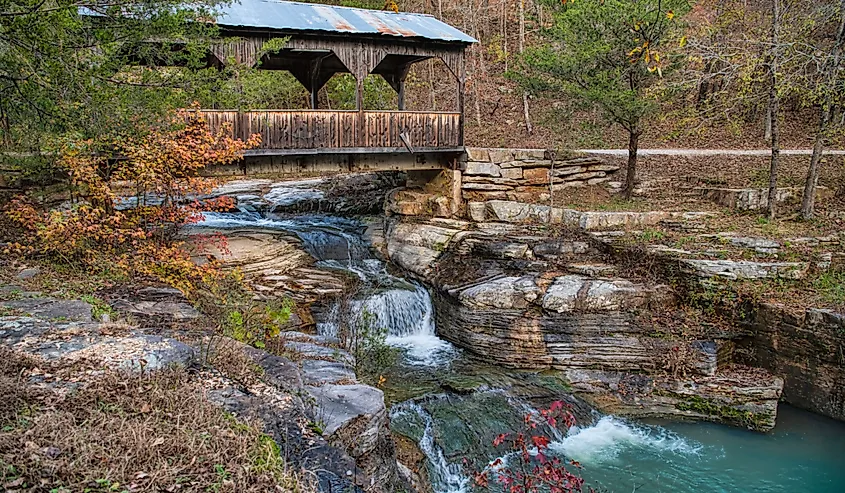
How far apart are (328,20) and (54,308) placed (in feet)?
32.5

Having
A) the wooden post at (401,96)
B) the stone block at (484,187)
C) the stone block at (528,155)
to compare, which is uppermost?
the wooden post at (401,96)

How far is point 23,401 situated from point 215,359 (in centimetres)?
160

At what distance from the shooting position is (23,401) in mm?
3973

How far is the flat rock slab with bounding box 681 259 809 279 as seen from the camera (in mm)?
11039

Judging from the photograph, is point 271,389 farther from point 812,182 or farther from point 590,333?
point 812,182

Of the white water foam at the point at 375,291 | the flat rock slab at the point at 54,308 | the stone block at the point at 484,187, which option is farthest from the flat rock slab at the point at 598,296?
the flat rock slab at the point at 54,308

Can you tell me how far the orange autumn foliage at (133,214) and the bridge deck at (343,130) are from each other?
2991 mm

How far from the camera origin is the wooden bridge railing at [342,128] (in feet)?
42.7

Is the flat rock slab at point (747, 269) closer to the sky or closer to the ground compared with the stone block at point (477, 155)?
closer to the ground

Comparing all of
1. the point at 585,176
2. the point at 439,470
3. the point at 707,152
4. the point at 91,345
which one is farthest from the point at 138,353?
the point at 707,152

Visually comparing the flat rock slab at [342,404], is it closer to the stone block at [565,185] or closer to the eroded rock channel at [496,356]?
the eroded rock channel at [496,356]

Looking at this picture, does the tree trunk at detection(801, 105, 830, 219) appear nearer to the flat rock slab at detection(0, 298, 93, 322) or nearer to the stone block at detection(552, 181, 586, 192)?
the stone block at detection(552, 181, 586, 192)

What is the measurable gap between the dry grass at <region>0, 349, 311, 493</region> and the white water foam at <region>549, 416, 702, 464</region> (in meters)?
6.51

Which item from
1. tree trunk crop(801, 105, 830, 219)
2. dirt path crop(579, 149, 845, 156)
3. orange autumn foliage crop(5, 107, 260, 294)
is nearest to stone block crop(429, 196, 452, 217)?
dirt path crop(579, 149, 845, 156)
